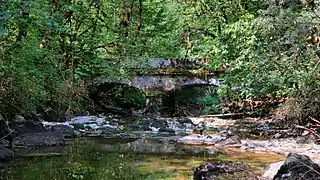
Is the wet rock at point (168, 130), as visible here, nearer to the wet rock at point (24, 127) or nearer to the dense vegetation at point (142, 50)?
the dense vegetation at point (142, 50)

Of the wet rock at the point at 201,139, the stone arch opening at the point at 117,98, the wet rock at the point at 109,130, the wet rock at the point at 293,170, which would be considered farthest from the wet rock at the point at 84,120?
the wet rock at the point at 293,170

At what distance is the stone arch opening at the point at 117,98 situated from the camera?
18.2 m

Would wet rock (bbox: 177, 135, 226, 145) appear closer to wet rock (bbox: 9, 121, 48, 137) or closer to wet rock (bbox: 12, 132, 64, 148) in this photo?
wet rock (bbox: 12, 132, 64, 148)

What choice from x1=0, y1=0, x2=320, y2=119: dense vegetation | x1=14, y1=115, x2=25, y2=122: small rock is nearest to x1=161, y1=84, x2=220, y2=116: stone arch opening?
x1=0, y1=0, x2=320, y2=119: dense vegetation

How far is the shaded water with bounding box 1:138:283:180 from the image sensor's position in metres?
6.37

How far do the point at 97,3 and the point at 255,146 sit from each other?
30.0ft

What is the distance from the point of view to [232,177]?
18.8 ft

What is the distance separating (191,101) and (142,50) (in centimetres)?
636

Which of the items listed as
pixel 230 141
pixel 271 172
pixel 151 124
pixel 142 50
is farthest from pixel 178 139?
pixel 142 50

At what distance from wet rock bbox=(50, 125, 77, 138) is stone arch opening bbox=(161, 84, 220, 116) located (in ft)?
25.4

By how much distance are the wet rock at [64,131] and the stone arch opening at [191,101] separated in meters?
7.73

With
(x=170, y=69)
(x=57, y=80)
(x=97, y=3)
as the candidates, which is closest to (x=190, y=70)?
(x=170, y=69)

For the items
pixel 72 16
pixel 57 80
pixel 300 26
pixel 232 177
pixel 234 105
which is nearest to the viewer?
pixel 232 177

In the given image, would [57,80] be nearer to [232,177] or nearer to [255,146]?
[255,146]
